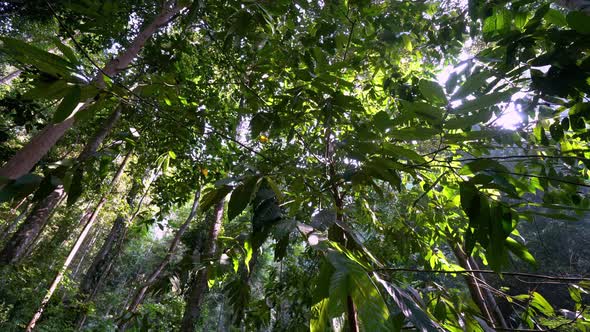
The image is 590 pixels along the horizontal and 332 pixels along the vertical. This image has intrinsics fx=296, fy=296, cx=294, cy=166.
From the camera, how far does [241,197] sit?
0.77 m

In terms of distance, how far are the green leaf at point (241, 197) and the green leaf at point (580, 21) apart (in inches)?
33.0

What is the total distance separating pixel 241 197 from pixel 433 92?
0.54 metres

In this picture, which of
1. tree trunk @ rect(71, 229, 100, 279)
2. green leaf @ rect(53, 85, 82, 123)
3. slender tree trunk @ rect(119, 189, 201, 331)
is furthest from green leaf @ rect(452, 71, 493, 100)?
tree trunk @ rect(71, 229, 100, 279)

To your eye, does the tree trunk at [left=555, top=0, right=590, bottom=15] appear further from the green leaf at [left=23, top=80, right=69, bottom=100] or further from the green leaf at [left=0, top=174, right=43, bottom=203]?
the green leaf at [left=0, top=174, right=43, bottom=203]

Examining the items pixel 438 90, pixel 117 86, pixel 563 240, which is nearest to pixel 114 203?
pixel 117 86

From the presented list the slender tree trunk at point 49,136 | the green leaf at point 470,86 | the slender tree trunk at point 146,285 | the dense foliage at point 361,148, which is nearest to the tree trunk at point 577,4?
the dense foliage at point 361,148

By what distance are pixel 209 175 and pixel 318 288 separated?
2.48 meters

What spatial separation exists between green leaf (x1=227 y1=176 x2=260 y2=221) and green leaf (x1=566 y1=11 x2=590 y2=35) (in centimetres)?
84

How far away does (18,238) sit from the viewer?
17.3ft

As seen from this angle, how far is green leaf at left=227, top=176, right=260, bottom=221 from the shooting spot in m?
0.76

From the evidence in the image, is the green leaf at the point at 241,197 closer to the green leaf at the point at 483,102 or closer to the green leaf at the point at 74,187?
the green leaf at the point at 74,187

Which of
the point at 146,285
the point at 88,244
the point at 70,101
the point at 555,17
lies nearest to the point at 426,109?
the point at 555,17

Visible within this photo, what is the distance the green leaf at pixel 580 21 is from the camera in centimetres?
68

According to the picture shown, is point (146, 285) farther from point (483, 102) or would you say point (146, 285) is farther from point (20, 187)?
point (483, 102)
